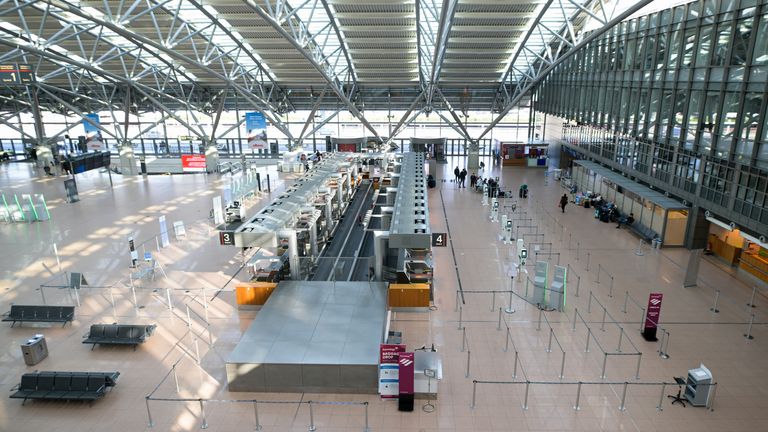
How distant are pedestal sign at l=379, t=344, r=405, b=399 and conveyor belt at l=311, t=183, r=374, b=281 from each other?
5.03m

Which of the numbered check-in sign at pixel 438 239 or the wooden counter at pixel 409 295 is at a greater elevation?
the numbered check-in sign at pixel 438 239

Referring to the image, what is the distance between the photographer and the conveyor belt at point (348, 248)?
15.1m

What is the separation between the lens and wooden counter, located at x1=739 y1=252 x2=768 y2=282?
1588 cm

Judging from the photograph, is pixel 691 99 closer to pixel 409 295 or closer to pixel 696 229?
pixel 696 229

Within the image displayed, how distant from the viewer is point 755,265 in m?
16.3

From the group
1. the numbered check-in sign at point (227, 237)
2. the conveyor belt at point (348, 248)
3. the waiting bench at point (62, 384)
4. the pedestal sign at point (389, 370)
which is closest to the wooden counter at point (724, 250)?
the conveyor belt at point (348, 248)

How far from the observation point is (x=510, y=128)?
48.6 meters

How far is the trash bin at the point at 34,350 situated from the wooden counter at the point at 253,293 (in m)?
4.84

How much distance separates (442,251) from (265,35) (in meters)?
17.7

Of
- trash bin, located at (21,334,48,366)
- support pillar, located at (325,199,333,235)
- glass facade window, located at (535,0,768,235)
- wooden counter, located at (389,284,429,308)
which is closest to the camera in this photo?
trash bin, located at (21,334,48,366)

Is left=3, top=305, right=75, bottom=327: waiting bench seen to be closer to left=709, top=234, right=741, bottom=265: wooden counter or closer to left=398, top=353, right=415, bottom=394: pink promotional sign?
left=398, top=353, right=415, bottom=394: pink promotional sign

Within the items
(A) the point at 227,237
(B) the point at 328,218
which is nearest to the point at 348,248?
(B) the point at 328,218

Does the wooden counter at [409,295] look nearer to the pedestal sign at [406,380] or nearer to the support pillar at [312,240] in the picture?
the pedestal sign at [406,380]

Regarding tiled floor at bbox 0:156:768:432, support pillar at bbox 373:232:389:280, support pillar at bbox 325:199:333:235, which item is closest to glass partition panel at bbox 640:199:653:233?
tiled floor at bbox 0:156:768:432
